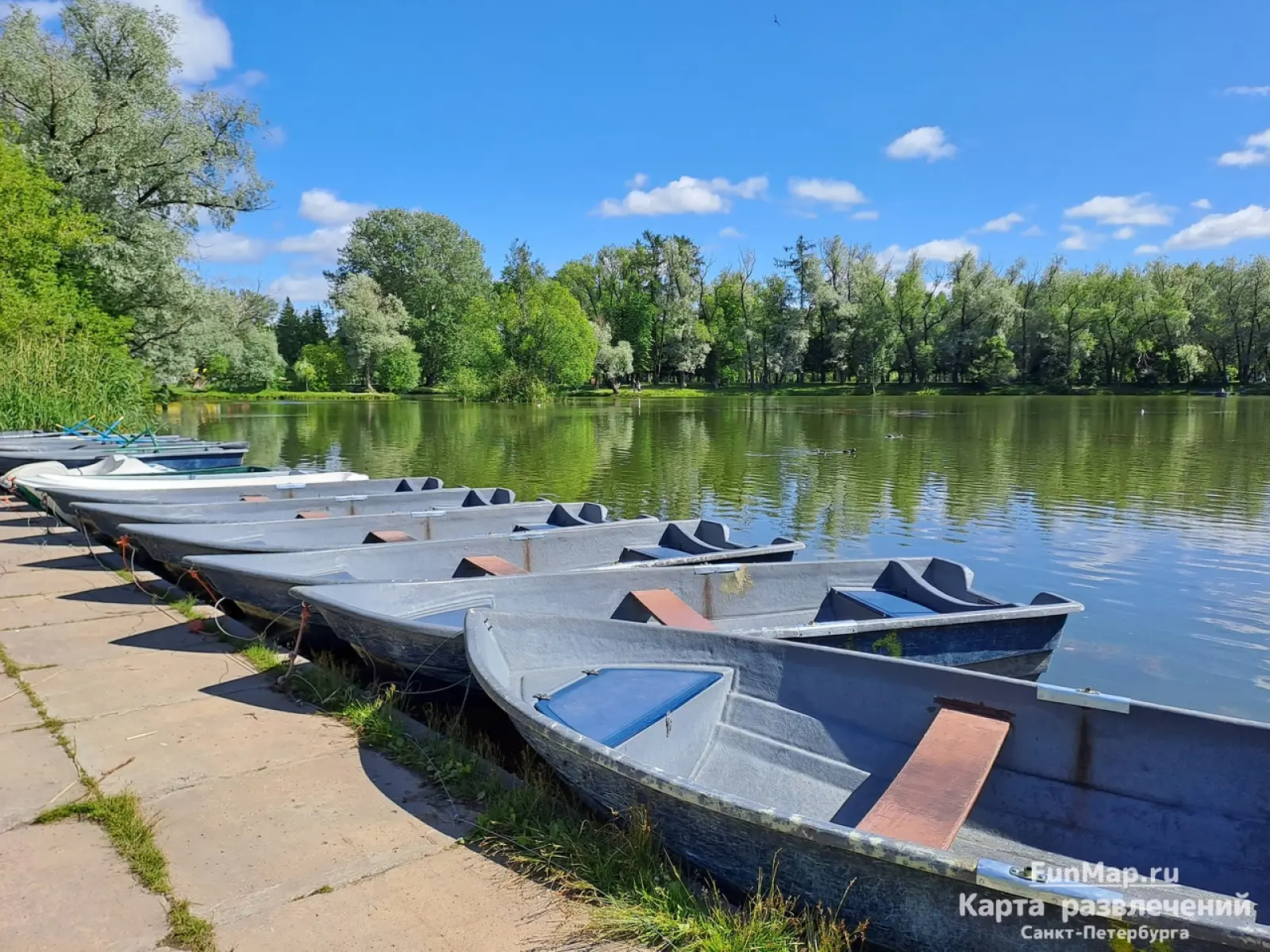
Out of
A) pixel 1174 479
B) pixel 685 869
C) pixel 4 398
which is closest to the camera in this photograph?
pixel 685 869

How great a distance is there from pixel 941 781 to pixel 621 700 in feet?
5.37

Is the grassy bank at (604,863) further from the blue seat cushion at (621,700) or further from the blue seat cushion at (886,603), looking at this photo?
the blue seat cushion at (886,603)

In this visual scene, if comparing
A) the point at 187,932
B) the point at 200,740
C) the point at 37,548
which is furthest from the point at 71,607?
the point at 187,932

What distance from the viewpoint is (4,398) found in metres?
18.3

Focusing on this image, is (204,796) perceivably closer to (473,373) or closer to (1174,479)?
(1174,479)

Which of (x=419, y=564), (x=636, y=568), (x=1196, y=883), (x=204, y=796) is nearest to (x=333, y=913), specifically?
(x=204, y=796)

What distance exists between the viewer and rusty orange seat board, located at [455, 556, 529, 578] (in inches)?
276

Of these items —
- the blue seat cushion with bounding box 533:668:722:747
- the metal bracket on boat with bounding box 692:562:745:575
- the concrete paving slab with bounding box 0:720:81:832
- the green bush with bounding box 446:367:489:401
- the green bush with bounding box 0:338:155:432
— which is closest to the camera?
the concrete paving slab with bounding box 0:720:81:832

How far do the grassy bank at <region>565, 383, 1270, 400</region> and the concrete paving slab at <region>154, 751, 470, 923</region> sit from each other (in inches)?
2596

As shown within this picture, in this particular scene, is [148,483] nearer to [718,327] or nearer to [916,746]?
[916,746]

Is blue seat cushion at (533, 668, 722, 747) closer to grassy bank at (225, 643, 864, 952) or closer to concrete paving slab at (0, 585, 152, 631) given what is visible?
grassy bank at (225, 643, 864, 952)

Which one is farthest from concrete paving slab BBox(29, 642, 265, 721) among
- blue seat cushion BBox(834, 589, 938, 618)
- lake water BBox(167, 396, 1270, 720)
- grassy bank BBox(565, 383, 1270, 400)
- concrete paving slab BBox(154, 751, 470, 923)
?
grassy bank BBox(565, 383, 1270, 400)

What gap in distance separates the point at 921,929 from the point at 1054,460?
960 inches

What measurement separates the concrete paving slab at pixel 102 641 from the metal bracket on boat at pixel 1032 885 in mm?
5563
